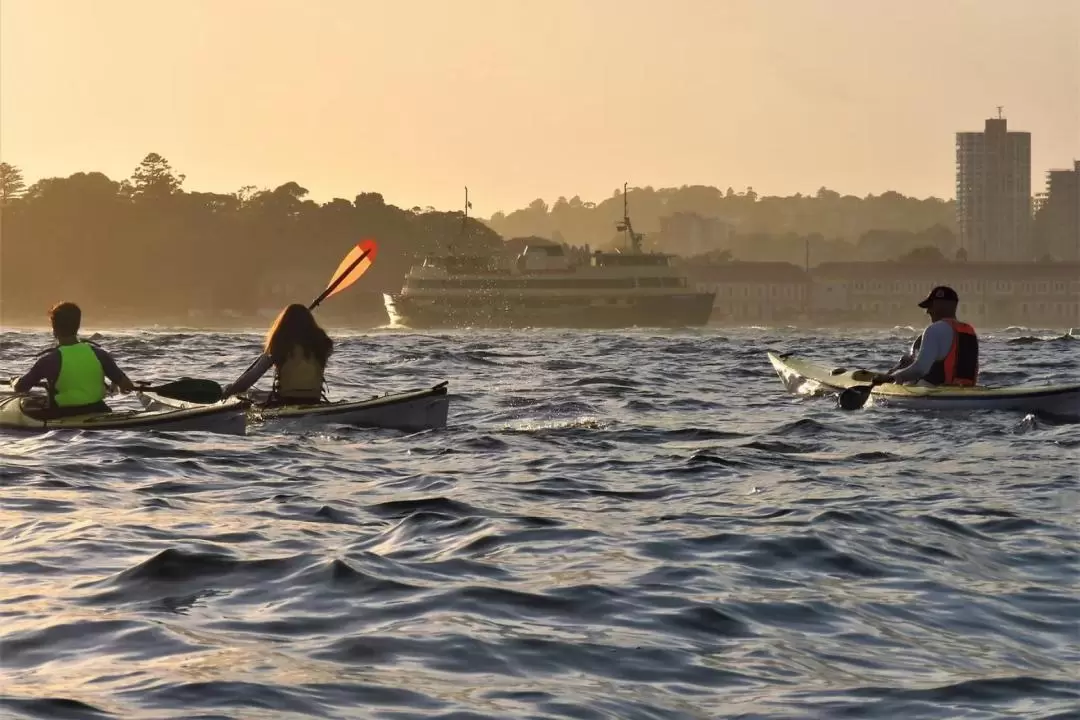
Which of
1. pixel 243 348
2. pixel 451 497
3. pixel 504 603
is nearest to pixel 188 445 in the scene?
pixel 451 497

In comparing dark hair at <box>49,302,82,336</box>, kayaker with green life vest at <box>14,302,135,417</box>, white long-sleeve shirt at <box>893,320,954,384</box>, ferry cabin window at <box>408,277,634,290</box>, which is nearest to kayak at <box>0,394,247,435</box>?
kayaker with green life vest at <box>14,302,135,417</box>

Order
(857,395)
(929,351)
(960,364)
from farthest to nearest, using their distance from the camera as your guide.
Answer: (857,395)
(960,364)
(929,351)

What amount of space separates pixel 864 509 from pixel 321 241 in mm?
138768

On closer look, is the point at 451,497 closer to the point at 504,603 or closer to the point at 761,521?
the point at 761,521

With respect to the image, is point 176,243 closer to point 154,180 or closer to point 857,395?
point 154,180

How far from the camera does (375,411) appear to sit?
14000mm

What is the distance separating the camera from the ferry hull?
94375mm

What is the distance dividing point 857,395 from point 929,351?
1.25m

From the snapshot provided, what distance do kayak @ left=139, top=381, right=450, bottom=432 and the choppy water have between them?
0.15m

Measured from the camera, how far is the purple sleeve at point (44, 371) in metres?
12.8

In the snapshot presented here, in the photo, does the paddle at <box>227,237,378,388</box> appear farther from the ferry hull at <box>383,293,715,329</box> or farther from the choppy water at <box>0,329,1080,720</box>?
the ferry hull at <box>383,293,715,329</box>

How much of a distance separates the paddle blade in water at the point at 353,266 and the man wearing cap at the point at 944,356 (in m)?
6.57

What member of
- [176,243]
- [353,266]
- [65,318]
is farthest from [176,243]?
[65,318]

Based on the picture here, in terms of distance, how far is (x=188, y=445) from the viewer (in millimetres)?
12922
